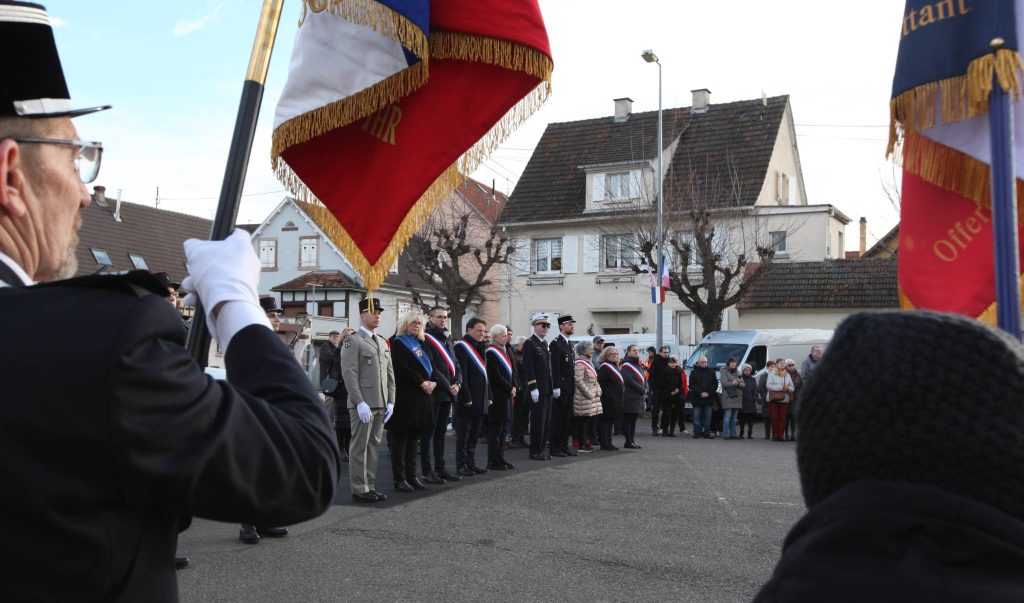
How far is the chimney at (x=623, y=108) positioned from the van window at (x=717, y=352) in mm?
15265

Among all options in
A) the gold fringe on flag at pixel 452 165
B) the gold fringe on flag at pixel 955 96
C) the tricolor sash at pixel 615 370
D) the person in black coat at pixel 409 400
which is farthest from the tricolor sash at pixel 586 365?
the gold fringe on flag at pixel 955 96

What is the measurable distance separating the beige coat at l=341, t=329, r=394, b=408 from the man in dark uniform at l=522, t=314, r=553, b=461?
4219 mm

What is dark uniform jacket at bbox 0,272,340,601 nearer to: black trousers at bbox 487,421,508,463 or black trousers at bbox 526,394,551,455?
black trousers at bbox 487,421,508,463

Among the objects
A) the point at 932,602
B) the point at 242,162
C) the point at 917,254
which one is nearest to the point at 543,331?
the point at 917,254

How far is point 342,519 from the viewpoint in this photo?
8.25 meters

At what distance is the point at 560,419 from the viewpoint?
47.2ft

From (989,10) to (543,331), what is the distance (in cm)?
1077

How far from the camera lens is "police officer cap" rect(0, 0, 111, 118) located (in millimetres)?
1487

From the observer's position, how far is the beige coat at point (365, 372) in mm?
9359

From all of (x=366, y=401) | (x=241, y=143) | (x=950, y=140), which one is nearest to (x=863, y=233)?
(x=366, y=401)

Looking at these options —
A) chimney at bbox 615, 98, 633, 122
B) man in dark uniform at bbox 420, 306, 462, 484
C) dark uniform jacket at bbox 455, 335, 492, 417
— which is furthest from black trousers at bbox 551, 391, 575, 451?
chimney at bbox 615, 98, 633, 122

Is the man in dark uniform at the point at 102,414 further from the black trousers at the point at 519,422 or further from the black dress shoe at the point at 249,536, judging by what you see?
the black trousers at the point at 519,422

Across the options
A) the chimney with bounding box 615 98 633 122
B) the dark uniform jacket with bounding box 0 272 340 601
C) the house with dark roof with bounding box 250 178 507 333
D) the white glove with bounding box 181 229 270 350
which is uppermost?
the chimney with bounding box 615 98 633 122

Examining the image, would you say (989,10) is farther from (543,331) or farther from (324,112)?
(543,331)
